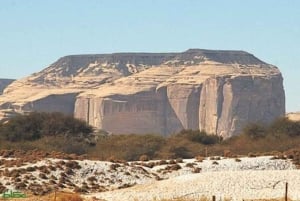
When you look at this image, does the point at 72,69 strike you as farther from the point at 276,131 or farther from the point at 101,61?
the point at 276,131

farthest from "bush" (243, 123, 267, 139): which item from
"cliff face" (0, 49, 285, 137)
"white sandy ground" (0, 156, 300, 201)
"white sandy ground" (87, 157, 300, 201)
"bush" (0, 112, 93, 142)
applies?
"cliff face" (0, 49, 285, 137)

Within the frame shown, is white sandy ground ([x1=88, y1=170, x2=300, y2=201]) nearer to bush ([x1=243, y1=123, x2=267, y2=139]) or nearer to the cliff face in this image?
bush ([x1=243, y1=123, x2=267, y2=139])

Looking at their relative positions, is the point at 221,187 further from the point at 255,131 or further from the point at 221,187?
the point at 255,131

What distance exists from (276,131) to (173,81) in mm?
87384

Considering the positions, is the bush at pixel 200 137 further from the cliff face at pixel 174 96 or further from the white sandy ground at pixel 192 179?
the cliff face at pixel 174 96

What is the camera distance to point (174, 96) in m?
143

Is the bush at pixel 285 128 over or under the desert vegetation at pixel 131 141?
over

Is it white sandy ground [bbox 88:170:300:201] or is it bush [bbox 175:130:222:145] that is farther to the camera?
bush [bbox 175:130:222:145]

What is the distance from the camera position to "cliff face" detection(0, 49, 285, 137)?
13612 cm

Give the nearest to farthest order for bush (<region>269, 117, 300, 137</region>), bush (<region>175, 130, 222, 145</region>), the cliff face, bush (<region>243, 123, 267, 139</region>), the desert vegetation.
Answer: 1. the desert vegetation
2. bush (<region>269, 117, 300, 137</region>)
3. bush (<region>243, 123, 267, 139</region>)
4. bush (<region>175, 130, 222, 145</region>)
5. the cliff face

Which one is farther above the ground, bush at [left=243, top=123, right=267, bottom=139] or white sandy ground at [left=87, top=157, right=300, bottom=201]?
white sandy ground at [left=87, top=157, right=300, bottom=201]

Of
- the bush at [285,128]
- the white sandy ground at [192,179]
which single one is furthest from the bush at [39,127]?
the white sandy ground at [192,179]

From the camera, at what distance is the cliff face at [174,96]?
136125 millimetres

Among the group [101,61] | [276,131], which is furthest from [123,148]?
[101,61]
